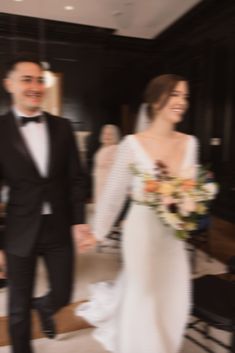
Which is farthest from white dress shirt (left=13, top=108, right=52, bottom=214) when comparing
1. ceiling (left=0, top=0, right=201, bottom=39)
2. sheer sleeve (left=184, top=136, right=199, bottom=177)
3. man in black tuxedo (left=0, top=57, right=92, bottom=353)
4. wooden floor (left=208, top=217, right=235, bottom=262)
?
ceiling (left=0, top=0, right=201, bottom=39)

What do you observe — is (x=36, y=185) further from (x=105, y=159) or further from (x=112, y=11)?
(x=112, y=11)

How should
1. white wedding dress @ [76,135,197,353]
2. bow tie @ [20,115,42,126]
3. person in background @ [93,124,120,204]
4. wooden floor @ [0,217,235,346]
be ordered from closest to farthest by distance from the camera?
bow tie @ [20,115,42,126] → white wedding dress @ [76,135,197,353] → wooden floor @ [0,217,235,346] → person in background @ [93,124,120,204]

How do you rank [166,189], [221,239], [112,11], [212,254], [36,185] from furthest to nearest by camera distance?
[112,11], [221,239], [212,254], [36,185], [166,189]

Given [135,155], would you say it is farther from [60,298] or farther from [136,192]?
[60,298]

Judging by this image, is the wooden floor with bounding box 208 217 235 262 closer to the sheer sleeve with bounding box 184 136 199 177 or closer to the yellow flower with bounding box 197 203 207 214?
the sheer sleeve with bounding box 184 136 199 177

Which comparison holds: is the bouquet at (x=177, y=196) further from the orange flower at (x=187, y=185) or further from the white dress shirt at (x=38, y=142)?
the white dress shirt at (x=38, y=142)

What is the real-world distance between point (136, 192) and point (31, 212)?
54 centimetres

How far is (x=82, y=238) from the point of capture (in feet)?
6.47

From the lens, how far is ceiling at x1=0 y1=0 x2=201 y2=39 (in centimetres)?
477

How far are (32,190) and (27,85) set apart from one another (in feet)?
1.63

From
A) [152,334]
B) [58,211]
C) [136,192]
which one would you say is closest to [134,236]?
[136,192]

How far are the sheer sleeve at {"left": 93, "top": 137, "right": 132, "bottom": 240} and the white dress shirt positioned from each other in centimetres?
33

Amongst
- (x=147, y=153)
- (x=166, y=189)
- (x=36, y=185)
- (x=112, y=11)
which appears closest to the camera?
(x=166, y=189)

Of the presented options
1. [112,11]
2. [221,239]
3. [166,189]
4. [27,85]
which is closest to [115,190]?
[166,189]
